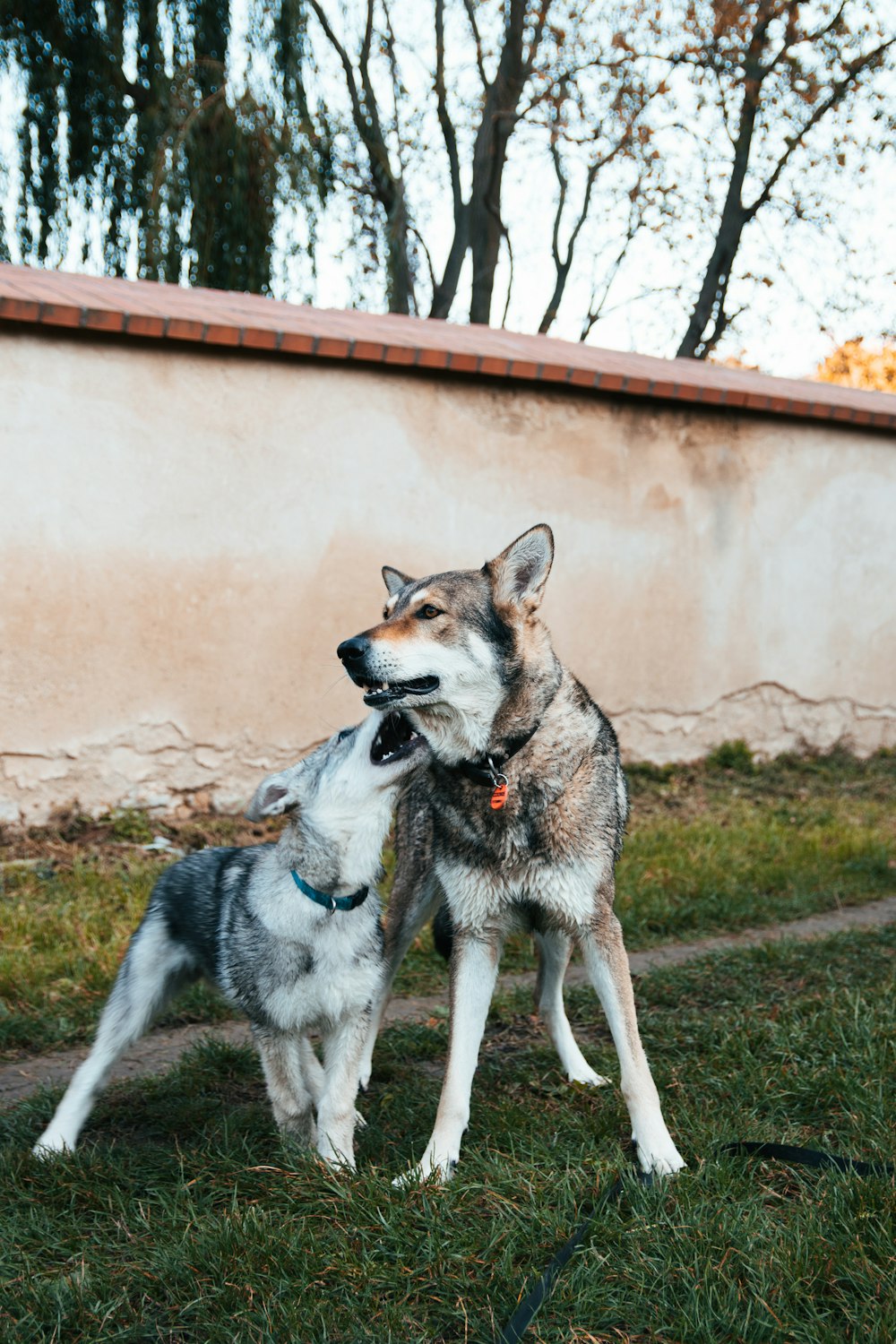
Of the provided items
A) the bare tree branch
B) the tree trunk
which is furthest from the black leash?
the bare tree branch

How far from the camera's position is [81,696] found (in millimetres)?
7094

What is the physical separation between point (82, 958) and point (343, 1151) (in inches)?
85.6

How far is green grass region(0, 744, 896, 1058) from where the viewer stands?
4793mm

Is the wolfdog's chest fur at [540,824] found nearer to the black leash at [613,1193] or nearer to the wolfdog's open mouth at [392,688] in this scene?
the wolfdog's open mouth at [392,688]

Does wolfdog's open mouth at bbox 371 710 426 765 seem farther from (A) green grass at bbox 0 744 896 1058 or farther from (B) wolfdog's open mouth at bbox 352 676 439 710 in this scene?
(A) green grass at bbox 0 744 896 1058

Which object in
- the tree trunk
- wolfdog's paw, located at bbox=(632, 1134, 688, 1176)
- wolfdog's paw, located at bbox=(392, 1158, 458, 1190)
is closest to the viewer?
wolfdog's paw, located at bbox=(392, 1158, 458, 1190)

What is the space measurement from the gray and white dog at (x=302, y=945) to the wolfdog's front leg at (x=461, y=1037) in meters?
0.24

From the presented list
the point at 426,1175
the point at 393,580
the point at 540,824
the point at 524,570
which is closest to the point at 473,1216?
the point at 426,1175

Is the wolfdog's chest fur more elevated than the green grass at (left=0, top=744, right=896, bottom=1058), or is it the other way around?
the wolfdog's chest fur

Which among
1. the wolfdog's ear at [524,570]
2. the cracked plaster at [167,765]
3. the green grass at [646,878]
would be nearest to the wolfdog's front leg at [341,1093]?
the wolfdog's ear at [524,570]

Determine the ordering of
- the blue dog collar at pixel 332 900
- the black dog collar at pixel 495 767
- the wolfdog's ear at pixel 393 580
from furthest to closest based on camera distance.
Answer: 1. the wolfdog's ear at pixel 393 580
2. the black dog collar at pixel 495 767
3. the blue dog collar at pixel 332 900

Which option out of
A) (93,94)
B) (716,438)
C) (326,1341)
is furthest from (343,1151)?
(93,94)

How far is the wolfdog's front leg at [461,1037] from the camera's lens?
3.28 m

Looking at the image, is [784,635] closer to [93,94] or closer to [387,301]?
[93,94]
